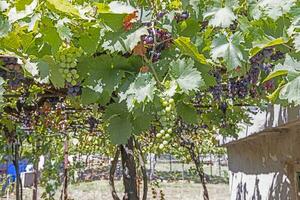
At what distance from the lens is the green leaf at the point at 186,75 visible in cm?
145

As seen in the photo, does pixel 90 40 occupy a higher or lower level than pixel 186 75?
higher

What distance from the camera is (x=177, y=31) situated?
1.58 metres

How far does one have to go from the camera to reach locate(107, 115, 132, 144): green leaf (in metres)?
1.73

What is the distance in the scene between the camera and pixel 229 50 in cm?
142

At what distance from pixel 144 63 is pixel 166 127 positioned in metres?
0.23

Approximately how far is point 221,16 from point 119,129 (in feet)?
1.94

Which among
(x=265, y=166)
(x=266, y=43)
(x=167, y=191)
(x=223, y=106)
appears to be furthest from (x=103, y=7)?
(x=167, y=191)

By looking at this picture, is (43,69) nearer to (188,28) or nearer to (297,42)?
(188,28)

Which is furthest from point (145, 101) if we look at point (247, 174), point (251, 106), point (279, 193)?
point (247, 174)

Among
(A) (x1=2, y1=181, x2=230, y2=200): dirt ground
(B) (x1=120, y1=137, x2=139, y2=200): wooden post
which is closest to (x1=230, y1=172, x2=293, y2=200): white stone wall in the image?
(B) (x1=120, y1=137, x2=139, y2=200): wooden post

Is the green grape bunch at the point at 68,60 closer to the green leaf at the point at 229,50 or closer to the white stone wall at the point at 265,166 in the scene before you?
the green leaf at the point at 229,50

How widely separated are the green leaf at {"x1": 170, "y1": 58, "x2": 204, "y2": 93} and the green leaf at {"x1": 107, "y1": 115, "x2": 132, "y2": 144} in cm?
34

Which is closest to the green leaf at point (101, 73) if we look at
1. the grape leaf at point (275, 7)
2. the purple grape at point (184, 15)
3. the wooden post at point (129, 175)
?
the purple grape at point (184, 15)

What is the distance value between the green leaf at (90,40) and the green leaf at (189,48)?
0.25 meters
